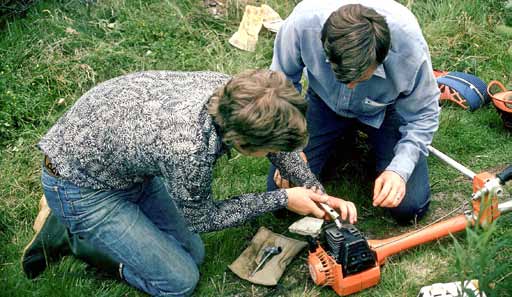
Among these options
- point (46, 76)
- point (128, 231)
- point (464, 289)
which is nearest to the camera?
point (464, 289)

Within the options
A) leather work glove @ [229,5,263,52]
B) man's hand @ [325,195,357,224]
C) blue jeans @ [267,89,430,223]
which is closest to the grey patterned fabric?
man's hand @ [325,195,357,224]

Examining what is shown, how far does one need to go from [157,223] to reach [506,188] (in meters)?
1.92

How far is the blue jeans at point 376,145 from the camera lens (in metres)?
3.50

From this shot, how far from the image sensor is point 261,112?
7.75 feet

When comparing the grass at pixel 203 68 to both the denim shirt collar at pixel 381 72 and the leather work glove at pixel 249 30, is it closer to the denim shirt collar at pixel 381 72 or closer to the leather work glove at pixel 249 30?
the leather work glove at pixel 249 30

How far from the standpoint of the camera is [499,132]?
14.0ft

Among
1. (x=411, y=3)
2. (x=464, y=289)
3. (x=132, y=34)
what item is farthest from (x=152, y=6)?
(x=464, y=289)

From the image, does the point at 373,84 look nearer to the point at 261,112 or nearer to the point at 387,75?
the point at 387,75

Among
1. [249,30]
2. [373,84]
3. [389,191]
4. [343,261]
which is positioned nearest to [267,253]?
[343,261]

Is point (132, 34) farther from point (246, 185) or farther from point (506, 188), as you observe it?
point (506, 188)

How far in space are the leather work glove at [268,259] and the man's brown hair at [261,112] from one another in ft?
3.26

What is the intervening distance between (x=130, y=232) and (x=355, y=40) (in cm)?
126

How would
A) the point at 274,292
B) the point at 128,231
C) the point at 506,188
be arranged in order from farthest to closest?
1. the point at 506,188
2. the point at 274,292
3. the point at 128,231

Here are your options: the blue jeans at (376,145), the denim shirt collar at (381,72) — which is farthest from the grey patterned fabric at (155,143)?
the blue jeans at (376,145)
